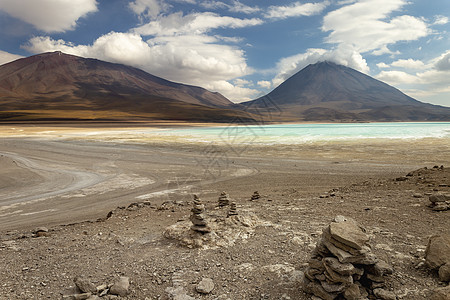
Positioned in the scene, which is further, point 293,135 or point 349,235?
point 293,135

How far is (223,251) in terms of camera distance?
5660 millimetres

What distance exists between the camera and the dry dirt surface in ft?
14.6

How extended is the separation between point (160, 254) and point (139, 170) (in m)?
13.0

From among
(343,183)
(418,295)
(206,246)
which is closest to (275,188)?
(343,183)

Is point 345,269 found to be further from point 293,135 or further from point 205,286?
point 293,135

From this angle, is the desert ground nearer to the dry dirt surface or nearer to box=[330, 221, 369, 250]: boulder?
the dry dirt surface

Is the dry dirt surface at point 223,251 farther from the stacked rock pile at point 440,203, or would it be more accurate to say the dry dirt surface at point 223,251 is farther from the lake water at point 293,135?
the lake water at point 293,135

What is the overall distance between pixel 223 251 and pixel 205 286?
1.27m

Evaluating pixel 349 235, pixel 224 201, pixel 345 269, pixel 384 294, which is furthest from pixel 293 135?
pixel 345 269

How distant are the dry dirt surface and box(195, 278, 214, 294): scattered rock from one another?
8 cm

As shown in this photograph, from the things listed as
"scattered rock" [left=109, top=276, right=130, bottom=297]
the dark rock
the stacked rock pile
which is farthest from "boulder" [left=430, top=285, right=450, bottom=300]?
the stacked rock pile

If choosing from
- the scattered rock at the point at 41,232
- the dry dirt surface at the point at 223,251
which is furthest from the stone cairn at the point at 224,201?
the scattered rock at the point at 41,232

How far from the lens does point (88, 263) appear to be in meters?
5.44

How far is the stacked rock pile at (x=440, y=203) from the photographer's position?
A: 276 inches
